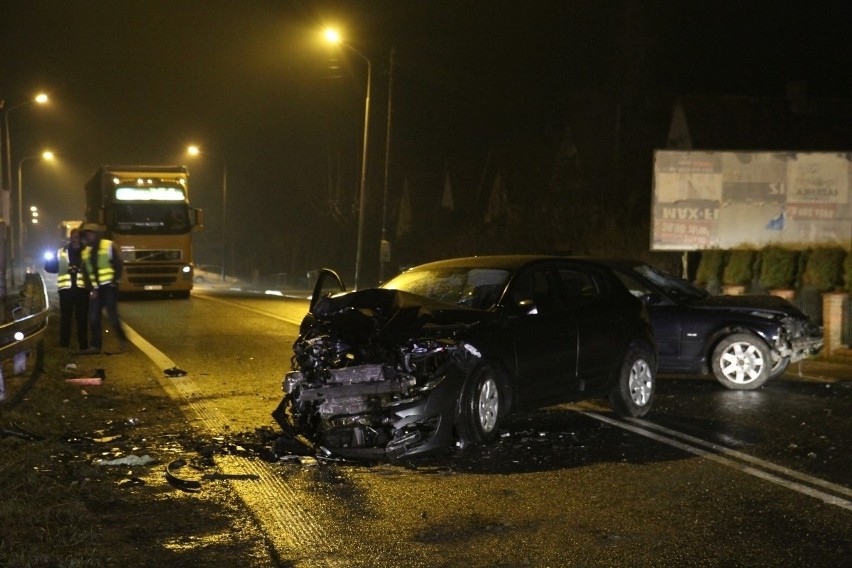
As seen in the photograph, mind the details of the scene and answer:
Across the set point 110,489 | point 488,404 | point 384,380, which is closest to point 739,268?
point 488,404

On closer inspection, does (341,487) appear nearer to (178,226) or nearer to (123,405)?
(123,405)

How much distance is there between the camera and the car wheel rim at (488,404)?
840 cm

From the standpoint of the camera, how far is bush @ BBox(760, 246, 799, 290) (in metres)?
19.0

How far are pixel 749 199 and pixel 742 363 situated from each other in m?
9.27

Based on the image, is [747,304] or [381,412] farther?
[747,304]

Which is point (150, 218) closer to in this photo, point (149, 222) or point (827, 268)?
point (149, 222)

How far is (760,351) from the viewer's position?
12.3 meters

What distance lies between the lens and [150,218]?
93.2 ft

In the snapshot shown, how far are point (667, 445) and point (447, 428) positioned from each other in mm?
1982

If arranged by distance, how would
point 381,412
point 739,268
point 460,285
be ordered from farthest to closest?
point 739,268
point 460,285
point 381,412

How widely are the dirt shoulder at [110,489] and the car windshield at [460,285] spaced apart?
7.73 feet

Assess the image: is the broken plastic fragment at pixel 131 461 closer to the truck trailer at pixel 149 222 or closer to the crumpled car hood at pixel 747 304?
the crumpled car hood at pixel 747 304

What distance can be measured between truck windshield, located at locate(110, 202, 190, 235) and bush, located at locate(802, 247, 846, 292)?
17156 mm

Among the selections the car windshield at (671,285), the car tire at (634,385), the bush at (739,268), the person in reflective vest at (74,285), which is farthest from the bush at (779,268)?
the person in reflective vest at (74,285)
